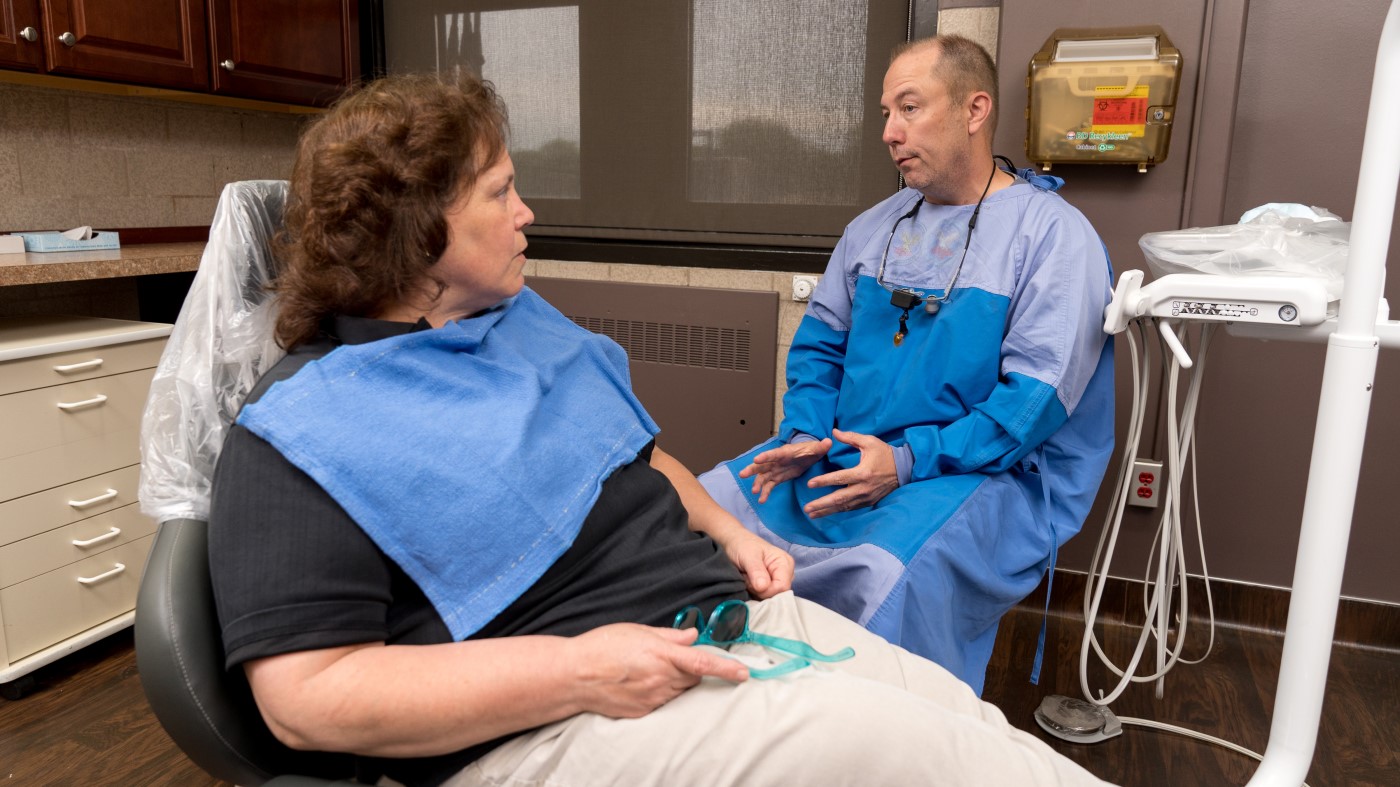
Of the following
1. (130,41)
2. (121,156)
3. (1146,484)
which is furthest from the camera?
(121,156)

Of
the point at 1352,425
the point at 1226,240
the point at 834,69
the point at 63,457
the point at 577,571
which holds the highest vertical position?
the point at 834,69

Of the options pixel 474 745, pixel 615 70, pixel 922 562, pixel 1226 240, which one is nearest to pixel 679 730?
pixel 474 745

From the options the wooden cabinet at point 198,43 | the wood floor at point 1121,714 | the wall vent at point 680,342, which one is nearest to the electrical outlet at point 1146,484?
the wood floor at point 1121,714

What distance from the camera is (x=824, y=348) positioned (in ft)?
6.39

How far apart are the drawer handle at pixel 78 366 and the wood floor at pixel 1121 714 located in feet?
2.27

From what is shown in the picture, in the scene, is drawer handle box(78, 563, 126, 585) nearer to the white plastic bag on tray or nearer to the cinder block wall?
the cinder block wall

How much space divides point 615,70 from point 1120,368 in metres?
1.66

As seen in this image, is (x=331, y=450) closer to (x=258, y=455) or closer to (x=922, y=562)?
(x=258, y=455)

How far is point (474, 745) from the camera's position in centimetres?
90

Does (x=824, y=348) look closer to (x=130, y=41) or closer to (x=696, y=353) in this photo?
(x=696, y=353)

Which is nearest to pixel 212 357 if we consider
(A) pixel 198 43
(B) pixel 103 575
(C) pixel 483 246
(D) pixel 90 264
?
(C) pixel 483 246

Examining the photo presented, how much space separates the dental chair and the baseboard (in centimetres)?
200

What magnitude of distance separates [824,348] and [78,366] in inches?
62.7

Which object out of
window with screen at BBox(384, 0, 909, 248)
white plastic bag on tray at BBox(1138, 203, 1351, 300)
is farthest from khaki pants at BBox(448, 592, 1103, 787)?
window with screen at BBox(384, 0, 909, 248)
